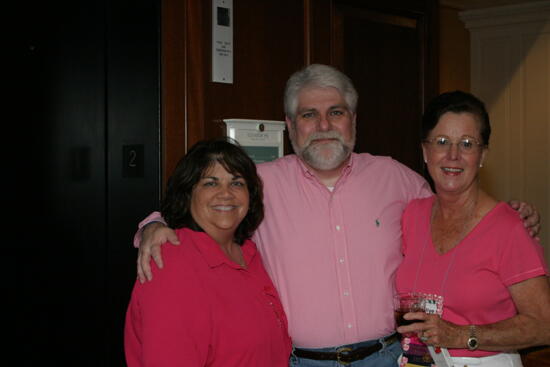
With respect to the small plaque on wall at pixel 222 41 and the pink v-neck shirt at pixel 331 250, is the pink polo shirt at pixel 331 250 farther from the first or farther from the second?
the small plaque on wall at pixel 222 41

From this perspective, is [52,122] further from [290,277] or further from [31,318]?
[290,277]

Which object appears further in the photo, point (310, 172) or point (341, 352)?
point (310, 172)

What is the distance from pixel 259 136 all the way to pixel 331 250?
2.18ft

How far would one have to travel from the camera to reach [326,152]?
225 cm

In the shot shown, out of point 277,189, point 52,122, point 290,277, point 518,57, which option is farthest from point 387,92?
point 518,57

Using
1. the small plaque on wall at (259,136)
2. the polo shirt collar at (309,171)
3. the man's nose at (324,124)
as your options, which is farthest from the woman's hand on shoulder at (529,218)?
the small plaque on wall at (259,136)

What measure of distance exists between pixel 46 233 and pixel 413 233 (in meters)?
1.44

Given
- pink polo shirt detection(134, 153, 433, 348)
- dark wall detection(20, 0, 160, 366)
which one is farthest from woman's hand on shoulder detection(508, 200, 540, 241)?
dark wall detection(20, 0, 160, 366)

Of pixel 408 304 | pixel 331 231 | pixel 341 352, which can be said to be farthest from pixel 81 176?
pixel 408 304

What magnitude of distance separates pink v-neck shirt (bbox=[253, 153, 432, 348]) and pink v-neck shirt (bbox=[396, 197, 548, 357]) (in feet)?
0.73

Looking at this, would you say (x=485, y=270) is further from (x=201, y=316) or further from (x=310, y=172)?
(x=201, y=316)

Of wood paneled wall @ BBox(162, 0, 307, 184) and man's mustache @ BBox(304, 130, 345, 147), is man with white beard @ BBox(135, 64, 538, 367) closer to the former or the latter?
man's mustache @ BBox(304, 130, 345, 147)

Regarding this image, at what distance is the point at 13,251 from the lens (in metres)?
2.43

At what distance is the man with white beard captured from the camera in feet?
6.93
